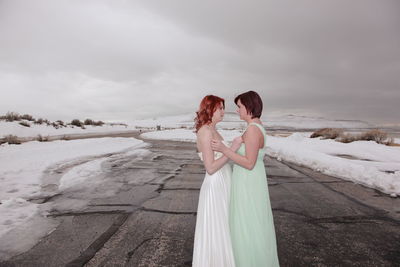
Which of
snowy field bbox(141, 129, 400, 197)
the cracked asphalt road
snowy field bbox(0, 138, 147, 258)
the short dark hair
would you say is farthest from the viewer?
snowy field bbox(141, 129, 400, 197)

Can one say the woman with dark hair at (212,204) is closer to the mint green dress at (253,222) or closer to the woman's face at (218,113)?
the woman's face at (218,113)

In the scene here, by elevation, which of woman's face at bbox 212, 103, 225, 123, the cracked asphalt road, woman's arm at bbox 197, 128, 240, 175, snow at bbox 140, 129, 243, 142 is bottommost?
the cracked asphalt road

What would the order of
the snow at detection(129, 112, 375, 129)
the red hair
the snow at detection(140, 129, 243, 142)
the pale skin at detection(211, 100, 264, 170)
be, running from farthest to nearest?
1. the snow at detection(129, 112, 375, 129)
2. the snow at detection(140, 129, 243, 142)
3. the red hair
4. the pale skin at detection(211, 100, 264, 170)

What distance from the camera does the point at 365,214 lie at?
4.29 meters

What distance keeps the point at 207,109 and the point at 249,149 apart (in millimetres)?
588

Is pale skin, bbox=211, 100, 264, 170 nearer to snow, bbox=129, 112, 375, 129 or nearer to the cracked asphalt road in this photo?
the cracked asphalt road

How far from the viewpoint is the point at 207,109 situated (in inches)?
93.0

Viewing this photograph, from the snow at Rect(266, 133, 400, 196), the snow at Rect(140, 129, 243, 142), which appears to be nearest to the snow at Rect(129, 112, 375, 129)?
the snow at Rect(140, 129, 243, 142)

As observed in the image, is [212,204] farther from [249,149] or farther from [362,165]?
[362,165]

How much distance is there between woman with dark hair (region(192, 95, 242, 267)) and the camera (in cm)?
227

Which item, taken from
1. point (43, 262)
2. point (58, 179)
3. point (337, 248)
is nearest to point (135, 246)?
point (43, 262)

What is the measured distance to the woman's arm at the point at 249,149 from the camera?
2086mm

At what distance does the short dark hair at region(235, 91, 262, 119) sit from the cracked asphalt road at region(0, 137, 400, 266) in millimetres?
1814

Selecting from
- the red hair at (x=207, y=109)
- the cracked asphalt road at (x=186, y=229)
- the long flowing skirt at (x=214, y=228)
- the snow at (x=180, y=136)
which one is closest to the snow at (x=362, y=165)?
the cracked asphalt road at (x=186, y=229)
